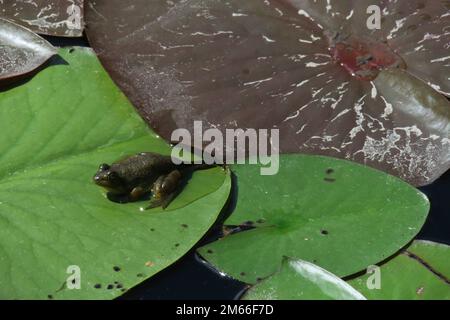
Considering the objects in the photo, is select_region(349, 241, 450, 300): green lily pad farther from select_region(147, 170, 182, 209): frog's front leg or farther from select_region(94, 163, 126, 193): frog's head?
select_region(94, 163, 126, 193): frog's head

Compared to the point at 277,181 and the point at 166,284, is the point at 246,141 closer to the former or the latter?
the point at 277,181

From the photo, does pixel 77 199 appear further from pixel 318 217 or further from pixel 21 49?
pixel 318 217

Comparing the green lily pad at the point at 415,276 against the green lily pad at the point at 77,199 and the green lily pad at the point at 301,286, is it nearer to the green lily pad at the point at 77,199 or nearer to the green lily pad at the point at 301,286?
Answer: the green lily pad at the point at 301,286

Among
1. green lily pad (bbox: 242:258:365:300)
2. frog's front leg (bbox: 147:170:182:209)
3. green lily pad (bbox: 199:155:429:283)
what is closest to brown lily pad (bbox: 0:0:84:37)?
frog's front leg (bbox: 147:170:182:209)

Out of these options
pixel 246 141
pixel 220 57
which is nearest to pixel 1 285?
pixel 246 141

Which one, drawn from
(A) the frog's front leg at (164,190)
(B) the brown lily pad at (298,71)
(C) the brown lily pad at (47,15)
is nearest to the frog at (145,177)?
(A) the frog's front leg at (164,190)

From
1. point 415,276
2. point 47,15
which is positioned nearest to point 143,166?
point 47,15
